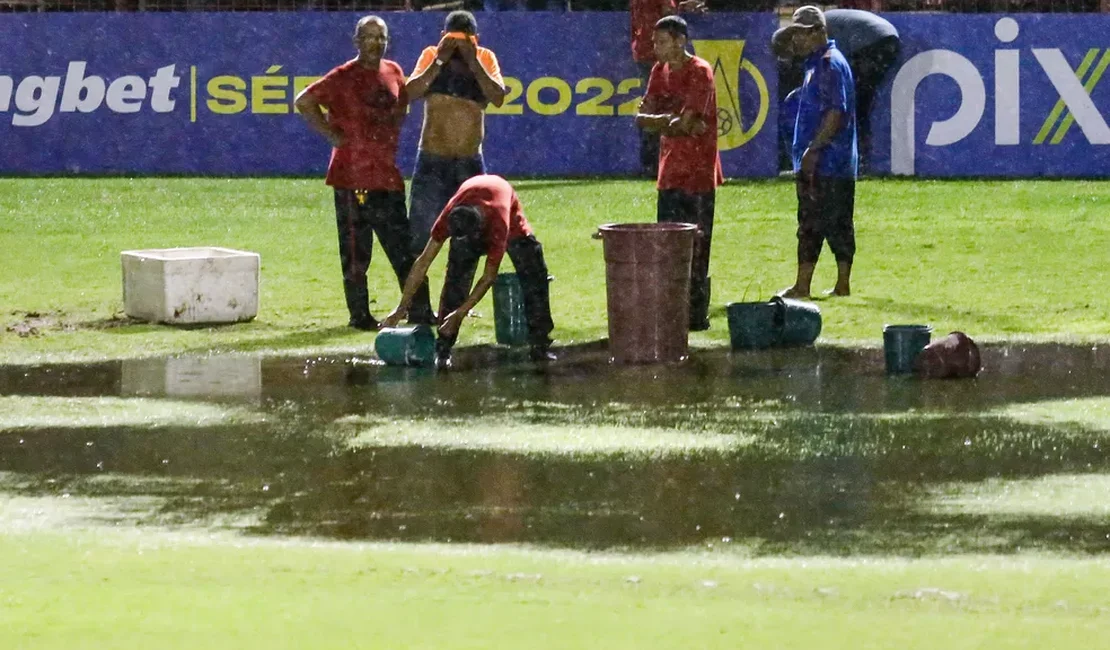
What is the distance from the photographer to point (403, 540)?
6926 millimetres

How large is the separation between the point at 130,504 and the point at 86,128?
16.6 m

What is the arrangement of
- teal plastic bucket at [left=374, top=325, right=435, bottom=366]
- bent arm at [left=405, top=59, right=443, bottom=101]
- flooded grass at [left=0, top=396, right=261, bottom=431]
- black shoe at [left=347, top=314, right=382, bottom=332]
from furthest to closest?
black shoe at [left=347, top=314, right=382, bottom=332] → bent arm at [left=405, top=59, right=443, bottom=101] → teal plastic bucket at [left=374, top=325, right=435, bottom=366] → flooded grass at [left=0, top=396, right=261, bottom=431]

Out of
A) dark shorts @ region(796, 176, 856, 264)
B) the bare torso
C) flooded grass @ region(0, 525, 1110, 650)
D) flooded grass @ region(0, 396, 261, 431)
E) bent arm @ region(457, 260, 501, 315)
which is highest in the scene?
the bare torso

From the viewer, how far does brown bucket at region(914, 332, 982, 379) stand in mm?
10398

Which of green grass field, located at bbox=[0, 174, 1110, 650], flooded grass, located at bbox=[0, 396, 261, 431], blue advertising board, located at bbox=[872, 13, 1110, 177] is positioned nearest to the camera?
green grass field, located at bbox=[0, 174, 1110, 650]

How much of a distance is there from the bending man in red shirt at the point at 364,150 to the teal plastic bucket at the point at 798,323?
2273 millimetres

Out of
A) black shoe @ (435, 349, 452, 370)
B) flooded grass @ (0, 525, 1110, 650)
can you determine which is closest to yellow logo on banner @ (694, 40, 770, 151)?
black shoe @ (435, 349, 452, 370)

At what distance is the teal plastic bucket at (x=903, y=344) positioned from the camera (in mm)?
10539

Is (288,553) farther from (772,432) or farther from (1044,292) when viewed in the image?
(1044,292)

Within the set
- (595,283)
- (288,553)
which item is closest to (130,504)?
(288,553)

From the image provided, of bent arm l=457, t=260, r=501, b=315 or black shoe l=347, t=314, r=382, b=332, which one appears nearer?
bent arm l=457, t=260, r=501, b=315

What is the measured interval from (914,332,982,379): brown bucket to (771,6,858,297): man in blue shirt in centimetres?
310

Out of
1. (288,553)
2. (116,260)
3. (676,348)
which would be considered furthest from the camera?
(116,260)

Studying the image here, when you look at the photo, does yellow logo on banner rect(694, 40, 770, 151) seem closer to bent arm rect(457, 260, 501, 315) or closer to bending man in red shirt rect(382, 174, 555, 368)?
bending man in red shirt rect(382, 174, 555, 368)
